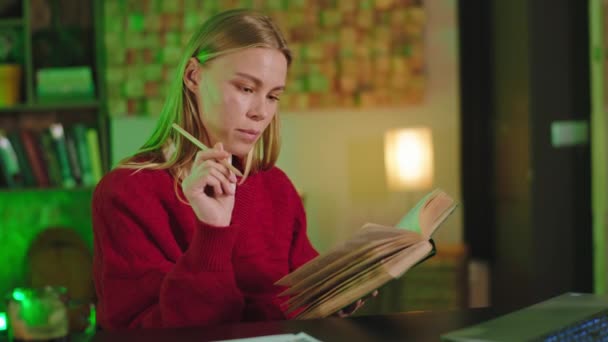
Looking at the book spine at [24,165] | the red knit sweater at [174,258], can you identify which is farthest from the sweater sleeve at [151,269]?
the book spine at [24,165]

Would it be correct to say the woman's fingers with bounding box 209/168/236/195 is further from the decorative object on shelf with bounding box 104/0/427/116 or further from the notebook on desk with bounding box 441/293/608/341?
the decorative object on shelf with bounding box 104/0/427/116

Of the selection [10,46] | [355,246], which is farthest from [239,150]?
[10,46]

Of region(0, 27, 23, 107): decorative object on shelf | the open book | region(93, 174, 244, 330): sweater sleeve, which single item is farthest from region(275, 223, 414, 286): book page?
region(0, 27, 23, 107): decorative object on shelf

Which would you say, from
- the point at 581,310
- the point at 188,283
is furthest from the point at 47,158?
the point at 581,310

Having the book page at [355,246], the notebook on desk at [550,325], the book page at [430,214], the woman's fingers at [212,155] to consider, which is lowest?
the notebook on desk at [550,325]

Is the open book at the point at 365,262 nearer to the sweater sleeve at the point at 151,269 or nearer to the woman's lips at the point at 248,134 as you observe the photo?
the sweater sleeve at the point at 151,269

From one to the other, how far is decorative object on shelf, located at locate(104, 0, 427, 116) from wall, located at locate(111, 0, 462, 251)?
7 cm

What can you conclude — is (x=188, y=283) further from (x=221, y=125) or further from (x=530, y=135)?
(x=530, y=135)

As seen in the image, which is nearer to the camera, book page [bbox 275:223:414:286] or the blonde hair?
book page [bbox 275:223:414:286]

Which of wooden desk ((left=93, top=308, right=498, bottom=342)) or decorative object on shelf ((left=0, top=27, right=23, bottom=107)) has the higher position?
decorative object on shelf ((left=0, top=27, right=23, bottom=107))

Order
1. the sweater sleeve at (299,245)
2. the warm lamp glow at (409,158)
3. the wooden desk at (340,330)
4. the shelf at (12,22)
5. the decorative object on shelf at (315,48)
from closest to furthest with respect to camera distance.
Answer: the wooden desk at (340,330) → the sweater sleeve at (299,245) → the warm lamp glow at (409,158) → the shelf at (12,22) → the decorative object on shelf at (315,48)

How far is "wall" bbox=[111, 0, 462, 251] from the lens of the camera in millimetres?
3609

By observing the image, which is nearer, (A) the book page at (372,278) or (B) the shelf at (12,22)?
(A) the book page at (372,278)

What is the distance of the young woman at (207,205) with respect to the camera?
44.3 inches
